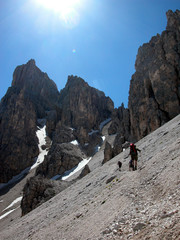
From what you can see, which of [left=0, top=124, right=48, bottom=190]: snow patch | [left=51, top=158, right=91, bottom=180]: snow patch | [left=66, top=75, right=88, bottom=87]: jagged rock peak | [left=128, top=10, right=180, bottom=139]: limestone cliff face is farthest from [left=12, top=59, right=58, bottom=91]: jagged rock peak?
[left=128, top=10, right=180, bottom=139]: limestone cliff face

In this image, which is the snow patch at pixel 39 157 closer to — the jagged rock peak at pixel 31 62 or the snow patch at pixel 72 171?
the snow patch at pixel 72 171

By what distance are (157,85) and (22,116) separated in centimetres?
9133

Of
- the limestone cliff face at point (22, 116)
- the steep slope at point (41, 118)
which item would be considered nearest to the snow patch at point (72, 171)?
the steep slope at point (41, 118)

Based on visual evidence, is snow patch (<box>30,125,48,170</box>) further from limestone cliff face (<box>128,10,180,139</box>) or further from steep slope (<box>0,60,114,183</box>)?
limestone cliff face (<box>128,10,180,139</box>)

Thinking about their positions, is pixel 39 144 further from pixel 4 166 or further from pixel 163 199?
pixel 163 199

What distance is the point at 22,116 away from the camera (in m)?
111

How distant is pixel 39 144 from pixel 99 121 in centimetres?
4212

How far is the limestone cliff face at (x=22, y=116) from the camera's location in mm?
92431

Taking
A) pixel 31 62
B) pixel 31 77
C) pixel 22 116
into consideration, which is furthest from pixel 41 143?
pixel 31 62

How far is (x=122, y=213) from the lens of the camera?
19.8ft

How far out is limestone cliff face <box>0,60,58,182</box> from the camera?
9243 centimetres

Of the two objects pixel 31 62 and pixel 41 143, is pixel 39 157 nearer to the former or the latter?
pixel 41 143

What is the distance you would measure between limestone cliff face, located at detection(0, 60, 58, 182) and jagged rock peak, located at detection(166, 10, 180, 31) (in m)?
88.4

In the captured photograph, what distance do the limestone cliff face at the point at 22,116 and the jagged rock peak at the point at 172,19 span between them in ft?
290
